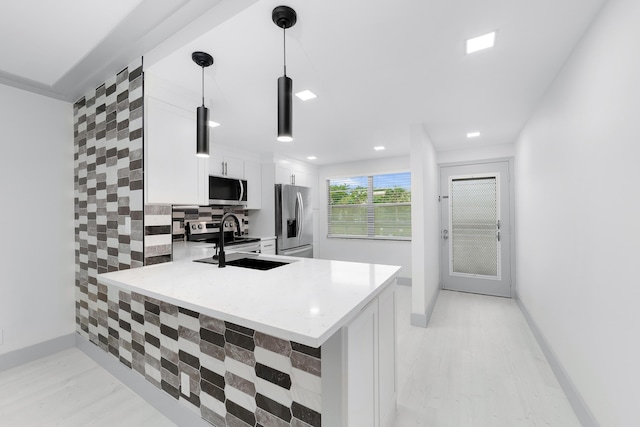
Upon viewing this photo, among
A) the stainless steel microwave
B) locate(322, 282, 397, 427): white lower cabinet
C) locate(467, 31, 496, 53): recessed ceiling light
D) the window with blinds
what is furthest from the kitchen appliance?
locate(467, 31, 496, 53): recessed ceiling light

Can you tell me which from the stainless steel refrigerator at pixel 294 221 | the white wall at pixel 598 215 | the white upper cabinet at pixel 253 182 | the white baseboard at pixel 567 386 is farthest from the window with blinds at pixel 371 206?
the white wall at pixel 598 215

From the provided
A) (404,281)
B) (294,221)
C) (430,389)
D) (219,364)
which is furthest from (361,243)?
(219,364)

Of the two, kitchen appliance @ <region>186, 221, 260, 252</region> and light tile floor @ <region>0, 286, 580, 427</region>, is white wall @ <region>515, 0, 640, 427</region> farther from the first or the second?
kitchen appliance @ <region>186, 221, 260, 252</region>

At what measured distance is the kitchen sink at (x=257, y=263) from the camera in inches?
74.5

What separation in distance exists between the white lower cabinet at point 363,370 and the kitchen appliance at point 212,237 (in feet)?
8.44

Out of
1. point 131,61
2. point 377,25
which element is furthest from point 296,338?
point 131,61

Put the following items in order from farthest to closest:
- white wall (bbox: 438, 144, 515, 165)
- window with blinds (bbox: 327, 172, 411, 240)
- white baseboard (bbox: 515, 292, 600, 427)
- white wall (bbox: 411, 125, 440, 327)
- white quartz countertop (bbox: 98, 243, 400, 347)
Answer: window with blinds (bbox: 327, 172, 411, 240)
white wall (bbox: 438, 144, 515, 165)
white wall (bbox: 411, 125, 440, 327)
white baseboard (bbox: 515, 292, 600, 427)
white quartz countertop (bbox: 98, 243, 400, 347)

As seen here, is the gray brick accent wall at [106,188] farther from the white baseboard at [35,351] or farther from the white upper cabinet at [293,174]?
the white upper cabinet at [293,174]

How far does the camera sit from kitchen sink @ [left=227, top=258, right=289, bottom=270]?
6.21 feet

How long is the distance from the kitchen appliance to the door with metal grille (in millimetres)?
3097

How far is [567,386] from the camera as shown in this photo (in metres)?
1.84

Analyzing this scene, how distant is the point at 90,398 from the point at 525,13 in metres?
3.66

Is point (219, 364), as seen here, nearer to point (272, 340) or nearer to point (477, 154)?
point (272, 340)

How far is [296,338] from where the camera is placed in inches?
31.2
